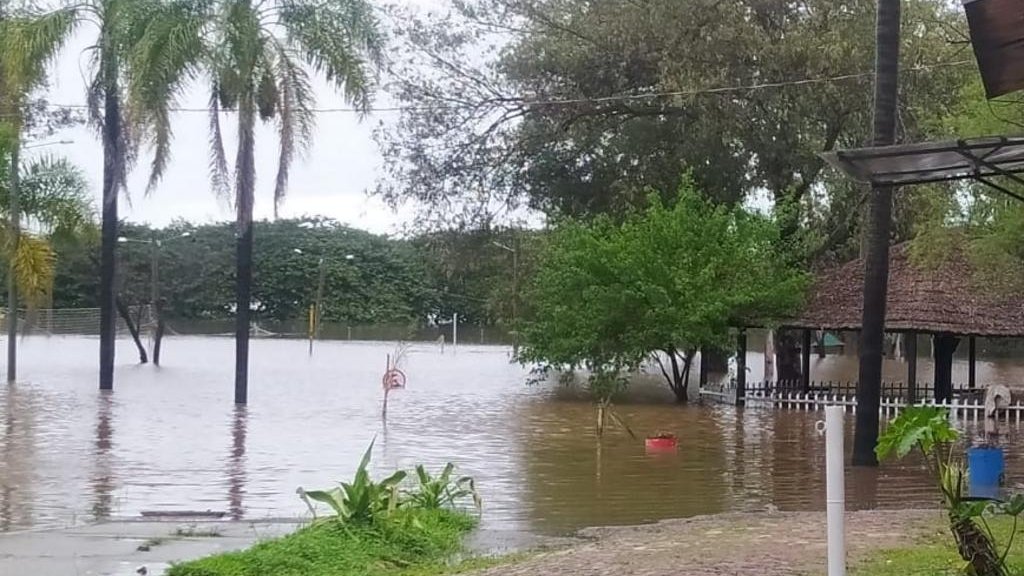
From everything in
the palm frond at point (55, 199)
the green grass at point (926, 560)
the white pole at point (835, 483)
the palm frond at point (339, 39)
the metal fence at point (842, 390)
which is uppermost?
the palm frond at point (339, 39)

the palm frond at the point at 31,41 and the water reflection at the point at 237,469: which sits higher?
the palm frond at the point at 31,41

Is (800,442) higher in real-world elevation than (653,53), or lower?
lower

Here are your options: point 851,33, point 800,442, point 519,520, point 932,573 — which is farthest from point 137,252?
point 932,573

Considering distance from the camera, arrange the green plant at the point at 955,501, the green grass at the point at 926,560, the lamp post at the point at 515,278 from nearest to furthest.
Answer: the green plant at the point at 955,501 < the green grass at the point at 926,560 < the lamp post at the point at 515,278

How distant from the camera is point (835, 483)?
20.5ft

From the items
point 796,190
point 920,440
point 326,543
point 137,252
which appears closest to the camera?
point 920,440

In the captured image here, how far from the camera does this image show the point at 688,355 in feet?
109

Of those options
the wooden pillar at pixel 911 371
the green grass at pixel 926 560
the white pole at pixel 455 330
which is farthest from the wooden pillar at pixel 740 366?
the white pole at pixel 455 330

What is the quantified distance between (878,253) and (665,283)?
13.7m

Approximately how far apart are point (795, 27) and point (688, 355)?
8.73 metres

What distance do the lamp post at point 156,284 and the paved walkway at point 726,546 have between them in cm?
3822

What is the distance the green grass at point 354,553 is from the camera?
9.29m

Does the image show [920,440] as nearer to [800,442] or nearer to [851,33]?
[800,442]

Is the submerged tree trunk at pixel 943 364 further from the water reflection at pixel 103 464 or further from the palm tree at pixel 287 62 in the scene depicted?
the water reflection at pixel 103 464
